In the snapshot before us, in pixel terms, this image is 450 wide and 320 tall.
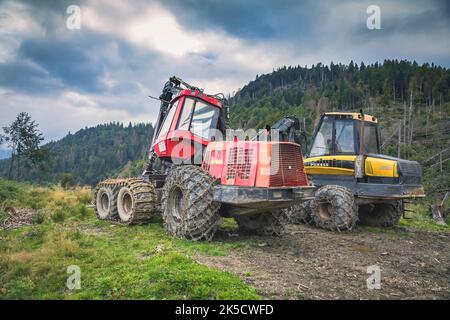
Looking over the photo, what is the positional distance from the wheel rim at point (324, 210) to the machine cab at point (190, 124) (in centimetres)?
376

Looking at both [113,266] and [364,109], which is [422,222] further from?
[364,109]

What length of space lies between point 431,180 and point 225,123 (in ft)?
99.6

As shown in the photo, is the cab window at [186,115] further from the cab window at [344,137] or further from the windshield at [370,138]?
the windshield at [370,138]

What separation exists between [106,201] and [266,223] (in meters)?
5.48

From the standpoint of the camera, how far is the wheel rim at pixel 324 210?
982cm

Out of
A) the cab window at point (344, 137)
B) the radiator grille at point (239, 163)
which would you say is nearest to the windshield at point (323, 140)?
the cab window at point (344, 137)

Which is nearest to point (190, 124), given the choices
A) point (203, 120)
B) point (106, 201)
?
point (203, 120)

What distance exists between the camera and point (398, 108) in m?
79.6

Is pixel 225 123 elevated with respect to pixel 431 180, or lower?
elevated

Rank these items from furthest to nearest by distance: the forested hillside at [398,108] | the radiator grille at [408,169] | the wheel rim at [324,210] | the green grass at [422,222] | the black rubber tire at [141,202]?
the forested hillside at [398,108] < the green grass at [422,222] < the wheel rim at [324,210] < the radiator grille at [408,169] < the black rubber tire at [141,202]

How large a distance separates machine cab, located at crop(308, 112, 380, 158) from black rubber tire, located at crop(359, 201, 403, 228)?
1.79 metres
